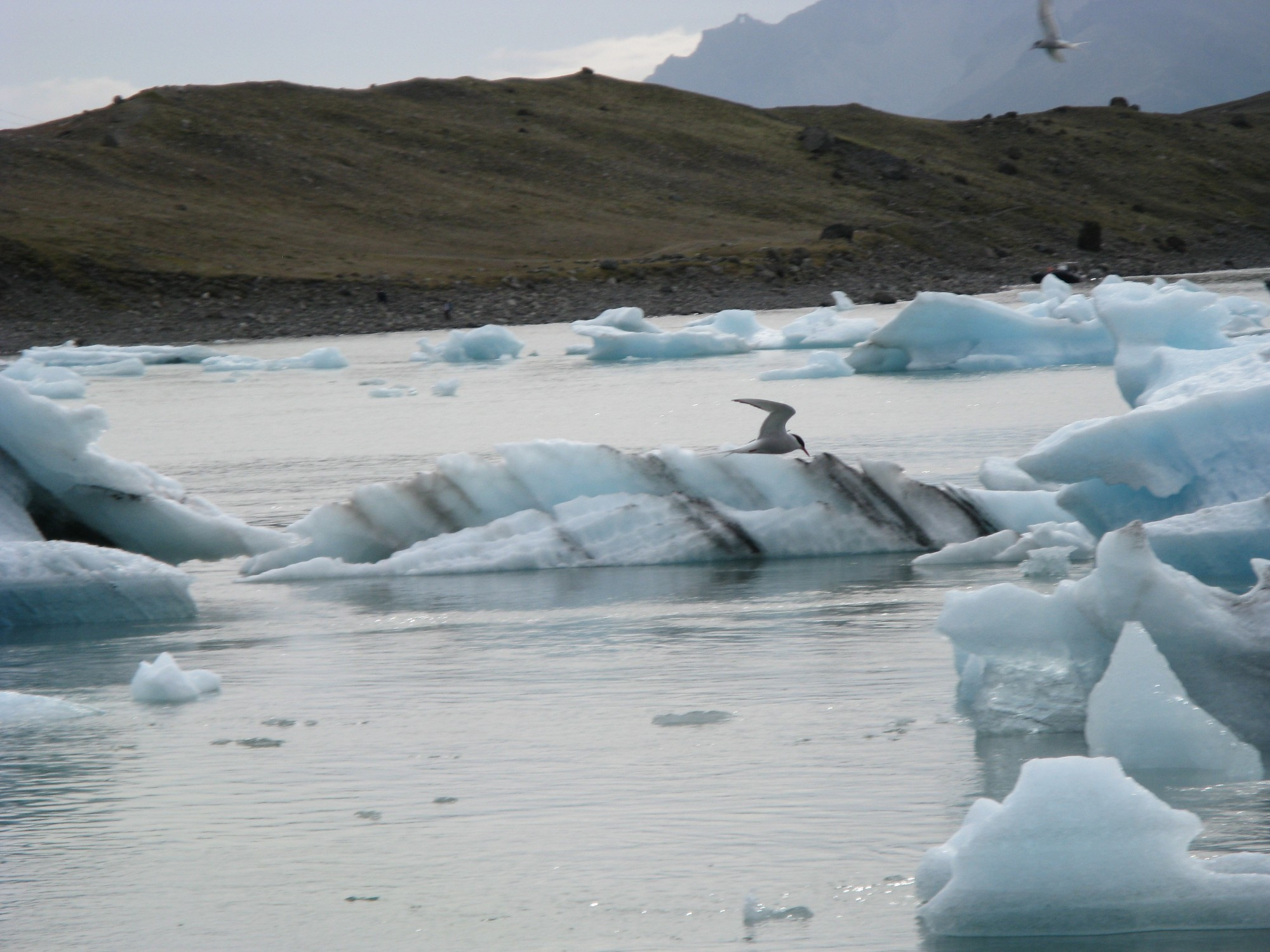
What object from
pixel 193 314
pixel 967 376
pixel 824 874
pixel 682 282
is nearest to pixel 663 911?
pixel 824 874

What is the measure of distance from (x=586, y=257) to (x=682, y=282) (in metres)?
8.85

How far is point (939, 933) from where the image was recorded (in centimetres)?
330

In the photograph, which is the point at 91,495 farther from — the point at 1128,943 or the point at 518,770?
the point at 1128,943

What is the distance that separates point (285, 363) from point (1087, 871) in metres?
24.0

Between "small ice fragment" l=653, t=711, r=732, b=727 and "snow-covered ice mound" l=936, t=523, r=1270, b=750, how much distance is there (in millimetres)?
733

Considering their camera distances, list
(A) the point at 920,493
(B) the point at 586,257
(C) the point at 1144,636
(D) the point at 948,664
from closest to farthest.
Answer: (C) the point at 1144,636
(D) the point at 948,664
(A) the point at 920,493
(B) the point at 586,257

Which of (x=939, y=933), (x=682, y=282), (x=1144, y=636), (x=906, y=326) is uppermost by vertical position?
(x=682, y=282)

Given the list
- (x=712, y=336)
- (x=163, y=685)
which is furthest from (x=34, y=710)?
(x=712, y=336)

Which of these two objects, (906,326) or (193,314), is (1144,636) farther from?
(193,314)

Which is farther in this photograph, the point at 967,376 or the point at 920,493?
the point at 967,376

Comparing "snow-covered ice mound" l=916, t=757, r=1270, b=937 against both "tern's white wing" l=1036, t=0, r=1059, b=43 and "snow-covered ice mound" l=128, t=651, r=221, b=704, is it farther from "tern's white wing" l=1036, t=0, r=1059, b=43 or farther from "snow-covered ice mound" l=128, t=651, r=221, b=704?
"tern's white wing" l=1036, t=0, r=1059, b=43

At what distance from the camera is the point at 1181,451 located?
7.50 m

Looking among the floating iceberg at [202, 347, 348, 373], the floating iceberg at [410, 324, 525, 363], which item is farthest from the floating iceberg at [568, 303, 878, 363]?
the floating iceberg at [202, 347, 348, 373]

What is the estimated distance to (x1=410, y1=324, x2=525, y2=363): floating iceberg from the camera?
87.9 feet
